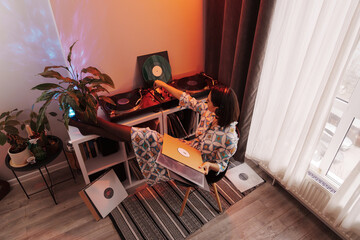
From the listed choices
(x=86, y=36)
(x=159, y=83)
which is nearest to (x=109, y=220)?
(x=159, y=83)

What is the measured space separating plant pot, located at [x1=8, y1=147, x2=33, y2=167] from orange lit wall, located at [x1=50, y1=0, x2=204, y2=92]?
0.70 metres

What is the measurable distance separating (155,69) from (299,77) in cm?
105

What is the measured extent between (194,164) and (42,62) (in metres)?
1.28

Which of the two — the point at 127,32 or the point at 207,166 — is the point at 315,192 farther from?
the point at 127,32

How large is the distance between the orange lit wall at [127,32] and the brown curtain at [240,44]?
0.14m

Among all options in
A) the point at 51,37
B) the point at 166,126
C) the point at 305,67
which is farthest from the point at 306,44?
the point at 51,37

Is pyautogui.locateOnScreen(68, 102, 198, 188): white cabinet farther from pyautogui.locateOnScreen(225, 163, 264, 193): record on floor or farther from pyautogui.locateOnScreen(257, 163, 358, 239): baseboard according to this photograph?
pyautogui.locateOnScreen(257, 163, 358, 239): baseboard

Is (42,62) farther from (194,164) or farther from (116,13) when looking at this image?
(194,164)

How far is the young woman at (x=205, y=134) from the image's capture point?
1344 millimetres

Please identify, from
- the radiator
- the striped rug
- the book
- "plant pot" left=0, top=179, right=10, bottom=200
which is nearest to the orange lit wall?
the book

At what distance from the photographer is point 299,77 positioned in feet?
4.84

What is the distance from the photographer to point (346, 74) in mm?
1354

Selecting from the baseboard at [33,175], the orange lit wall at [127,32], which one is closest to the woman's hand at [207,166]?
the orange lit wall at [127,32]

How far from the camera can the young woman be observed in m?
1.34
